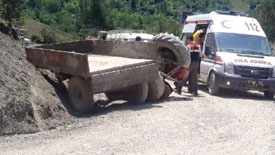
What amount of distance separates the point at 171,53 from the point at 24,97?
555cm

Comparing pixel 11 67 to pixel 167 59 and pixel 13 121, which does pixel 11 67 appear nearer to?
pixel 13 121

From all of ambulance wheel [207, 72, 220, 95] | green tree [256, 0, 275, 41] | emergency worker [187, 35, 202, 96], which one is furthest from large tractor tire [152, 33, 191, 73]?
Answer: green tree [256, 0, 275, 41]

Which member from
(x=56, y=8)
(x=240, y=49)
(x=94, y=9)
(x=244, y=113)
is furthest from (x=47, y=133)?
(x=56, y=8)

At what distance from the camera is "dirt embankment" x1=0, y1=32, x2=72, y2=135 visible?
8.43 m

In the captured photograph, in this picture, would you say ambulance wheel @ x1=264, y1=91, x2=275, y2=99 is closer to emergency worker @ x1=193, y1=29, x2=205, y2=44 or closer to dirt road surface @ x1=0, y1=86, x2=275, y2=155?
emergency worker @ x1=193, y1=29, x2=205, y2=44

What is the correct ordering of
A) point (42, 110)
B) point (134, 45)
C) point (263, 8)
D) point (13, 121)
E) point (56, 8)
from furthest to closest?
point (56, 8) → point (263, 8) → point (134, 45) → point (42, 110) → point (13, 121)

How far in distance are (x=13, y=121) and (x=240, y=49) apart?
28.9 ft

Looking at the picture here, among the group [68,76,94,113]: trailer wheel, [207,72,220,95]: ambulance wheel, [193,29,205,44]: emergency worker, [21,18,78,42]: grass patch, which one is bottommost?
[21,18,78,42]: grass patch

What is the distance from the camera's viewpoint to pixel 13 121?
8.41 meters

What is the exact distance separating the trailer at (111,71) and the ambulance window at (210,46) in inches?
94.1

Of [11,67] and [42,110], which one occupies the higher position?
[11,67]

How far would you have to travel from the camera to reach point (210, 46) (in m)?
15.6

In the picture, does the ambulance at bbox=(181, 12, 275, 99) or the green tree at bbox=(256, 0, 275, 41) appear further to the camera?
the green tree at bbox=(256, 0, 275, 41)

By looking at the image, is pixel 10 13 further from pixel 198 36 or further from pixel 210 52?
→ pixel 210 52
